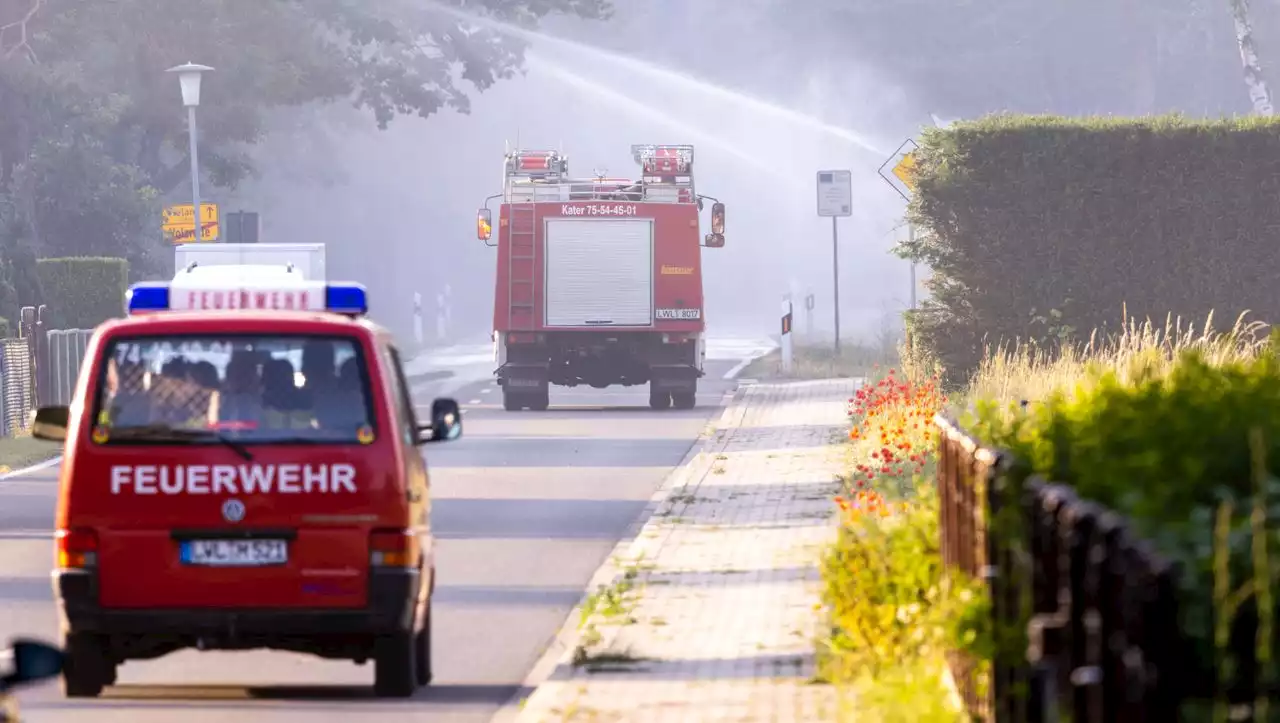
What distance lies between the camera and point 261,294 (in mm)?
11617

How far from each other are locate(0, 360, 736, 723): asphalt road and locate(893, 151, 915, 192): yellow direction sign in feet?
11.9

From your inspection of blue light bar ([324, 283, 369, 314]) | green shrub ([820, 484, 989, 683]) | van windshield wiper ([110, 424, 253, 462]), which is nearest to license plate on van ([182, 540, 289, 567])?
van windshield wiper ([110, 424, 253, 462])

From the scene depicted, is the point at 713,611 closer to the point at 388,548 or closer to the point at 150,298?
the point at 388,548

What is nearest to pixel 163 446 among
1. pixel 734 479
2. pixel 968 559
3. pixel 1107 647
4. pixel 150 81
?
pixel 968 559

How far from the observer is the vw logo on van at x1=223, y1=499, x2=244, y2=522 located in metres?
10.0

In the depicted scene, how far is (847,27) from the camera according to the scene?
8731 centimetres

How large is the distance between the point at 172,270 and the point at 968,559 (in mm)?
42632

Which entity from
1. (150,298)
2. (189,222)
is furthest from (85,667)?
(189,222)

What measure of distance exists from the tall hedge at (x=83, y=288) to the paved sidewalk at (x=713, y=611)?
17.6 metres

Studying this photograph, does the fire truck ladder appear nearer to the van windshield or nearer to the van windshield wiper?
the van windshield

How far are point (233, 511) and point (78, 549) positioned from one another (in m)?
0.62

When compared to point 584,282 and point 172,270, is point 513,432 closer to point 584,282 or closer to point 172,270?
point 584,282

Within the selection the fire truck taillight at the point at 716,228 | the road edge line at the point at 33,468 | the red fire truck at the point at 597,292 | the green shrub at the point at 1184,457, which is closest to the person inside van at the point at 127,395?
the green shrub at the point at 1184,457

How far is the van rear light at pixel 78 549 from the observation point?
992cm
